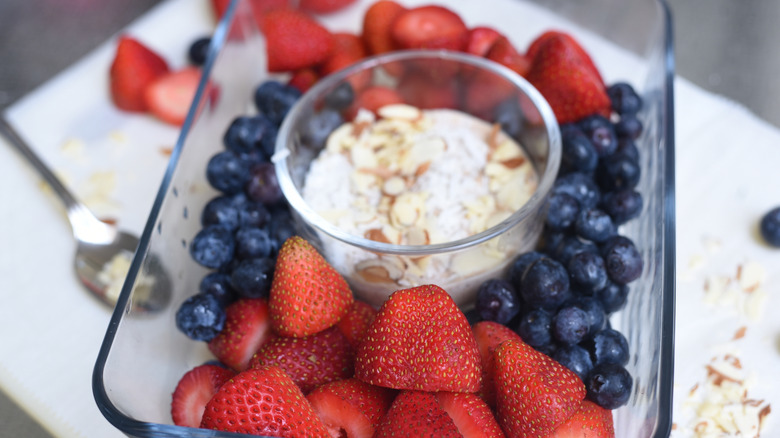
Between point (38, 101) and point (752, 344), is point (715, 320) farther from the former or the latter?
point (38, 101)

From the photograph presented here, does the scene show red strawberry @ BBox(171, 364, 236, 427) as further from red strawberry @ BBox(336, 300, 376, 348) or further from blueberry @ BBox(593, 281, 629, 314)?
blueberry @ BBox(593, 281, 629, 314)

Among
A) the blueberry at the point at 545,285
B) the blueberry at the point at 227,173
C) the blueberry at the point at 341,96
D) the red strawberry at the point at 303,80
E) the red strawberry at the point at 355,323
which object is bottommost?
the red strawberry at the point at 355,323

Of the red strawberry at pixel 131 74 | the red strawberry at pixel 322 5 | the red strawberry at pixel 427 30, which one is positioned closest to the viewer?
the red strawberry at pixel 427 30

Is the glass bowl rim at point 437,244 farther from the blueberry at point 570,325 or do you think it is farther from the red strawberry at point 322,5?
the red strawberry at point 322,5

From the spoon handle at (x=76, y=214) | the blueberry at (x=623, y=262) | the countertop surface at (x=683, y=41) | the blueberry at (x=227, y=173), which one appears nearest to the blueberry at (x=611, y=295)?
the blueberry at (x=623, y=262)

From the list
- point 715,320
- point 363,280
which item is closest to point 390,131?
point 363,280

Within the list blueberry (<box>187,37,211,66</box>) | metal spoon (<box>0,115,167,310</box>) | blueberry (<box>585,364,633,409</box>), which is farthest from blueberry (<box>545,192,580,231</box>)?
blueberry (<box>187,37,211,66</box>)

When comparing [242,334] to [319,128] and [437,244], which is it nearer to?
[437,244]
